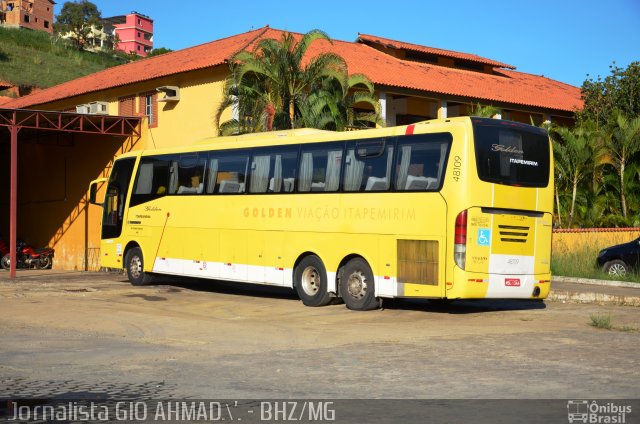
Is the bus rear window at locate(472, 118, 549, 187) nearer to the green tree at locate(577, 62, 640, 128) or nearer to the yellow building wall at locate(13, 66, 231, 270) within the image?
the yellow building wall at locate(13, 66, 231, 270)

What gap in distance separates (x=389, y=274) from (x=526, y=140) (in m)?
3.44

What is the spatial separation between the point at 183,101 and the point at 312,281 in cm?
1586

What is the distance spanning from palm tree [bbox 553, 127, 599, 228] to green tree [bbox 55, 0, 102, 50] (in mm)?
85085

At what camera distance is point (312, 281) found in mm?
19125

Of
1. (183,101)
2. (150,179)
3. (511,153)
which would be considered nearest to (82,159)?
(183,101)

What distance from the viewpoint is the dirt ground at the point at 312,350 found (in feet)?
29.6

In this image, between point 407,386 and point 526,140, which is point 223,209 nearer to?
point 526,140

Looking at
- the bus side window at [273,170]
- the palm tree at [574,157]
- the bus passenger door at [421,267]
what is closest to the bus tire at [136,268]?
the bus side window at [273,170]

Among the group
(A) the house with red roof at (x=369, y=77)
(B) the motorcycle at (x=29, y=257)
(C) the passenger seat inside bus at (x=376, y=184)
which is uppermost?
(A) the house with red roof at (x=369, y=77)

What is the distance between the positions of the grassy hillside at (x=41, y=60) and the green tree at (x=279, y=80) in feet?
167

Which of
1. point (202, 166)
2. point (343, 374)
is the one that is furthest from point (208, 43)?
point (343, 374)

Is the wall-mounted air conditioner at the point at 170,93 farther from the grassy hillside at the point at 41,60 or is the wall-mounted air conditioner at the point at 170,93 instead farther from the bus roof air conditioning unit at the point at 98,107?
the grassy hillside at the point at 41,60

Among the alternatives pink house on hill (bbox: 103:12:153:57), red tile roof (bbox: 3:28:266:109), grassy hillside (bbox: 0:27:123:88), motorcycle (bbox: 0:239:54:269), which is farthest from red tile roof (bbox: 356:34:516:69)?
pink house on hill (bbox: 103:12:153:57)

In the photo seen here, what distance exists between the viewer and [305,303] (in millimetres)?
19109
